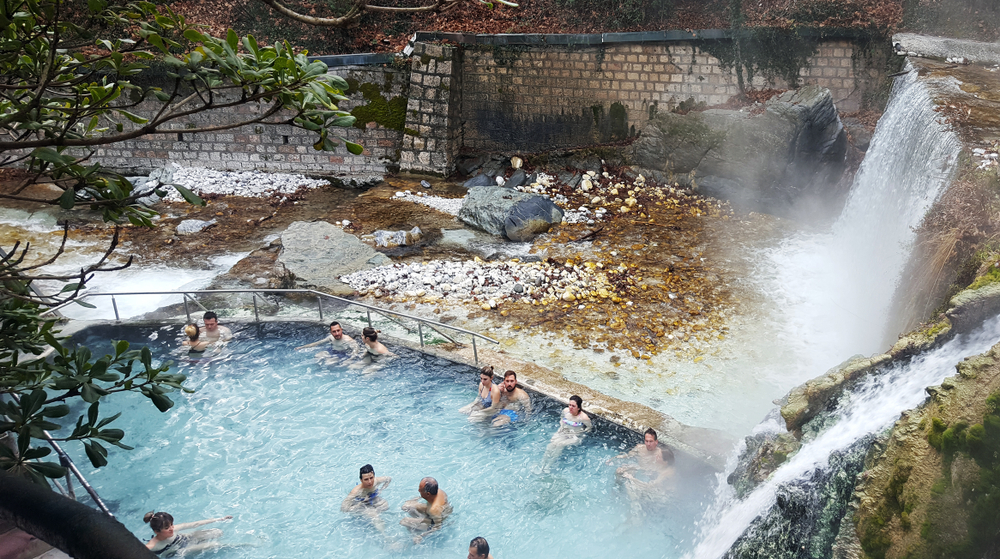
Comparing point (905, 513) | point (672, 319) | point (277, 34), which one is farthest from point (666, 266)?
point (277, 34)

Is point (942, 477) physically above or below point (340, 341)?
above

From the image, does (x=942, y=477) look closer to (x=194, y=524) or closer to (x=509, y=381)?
(x=509, y=381)

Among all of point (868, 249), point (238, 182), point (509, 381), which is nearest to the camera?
point (509, 381)

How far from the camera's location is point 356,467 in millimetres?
6516

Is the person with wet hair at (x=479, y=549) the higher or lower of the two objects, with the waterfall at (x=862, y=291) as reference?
lower

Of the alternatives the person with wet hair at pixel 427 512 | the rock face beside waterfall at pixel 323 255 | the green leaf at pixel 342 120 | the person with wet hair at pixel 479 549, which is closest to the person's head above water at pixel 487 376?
the person with wet hair at pixel 427 512

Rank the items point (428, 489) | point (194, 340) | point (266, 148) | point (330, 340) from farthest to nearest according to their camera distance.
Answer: point (266, 148), point (330, 340), point (194, 340), point (428, 489)

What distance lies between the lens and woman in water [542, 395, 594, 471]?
6.54 metres

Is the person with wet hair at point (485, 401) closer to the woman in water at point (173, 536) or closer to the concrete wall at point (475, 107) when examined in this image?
the woman in water at point (173, 536)

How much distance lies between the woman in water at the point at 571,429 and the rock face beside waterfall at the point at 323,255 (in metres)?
4.37

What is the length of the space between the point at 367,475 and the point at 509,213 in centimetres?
644

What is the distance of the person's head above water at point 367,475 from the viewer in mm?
5930

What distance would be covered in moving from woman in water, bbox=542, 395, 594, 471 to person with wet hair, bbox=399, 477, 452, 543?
1.18 metres

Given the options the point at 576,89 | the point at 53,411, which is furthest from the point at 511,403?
the point at 576,89
